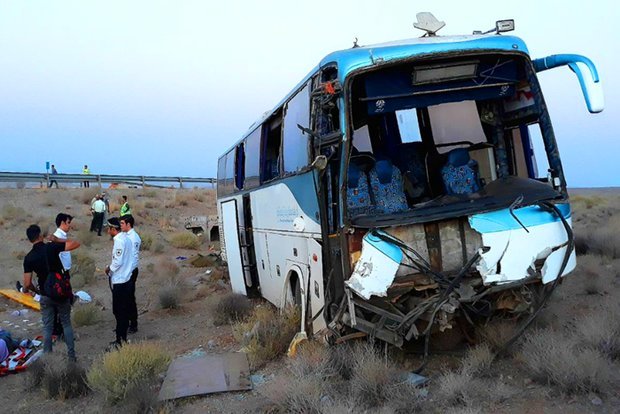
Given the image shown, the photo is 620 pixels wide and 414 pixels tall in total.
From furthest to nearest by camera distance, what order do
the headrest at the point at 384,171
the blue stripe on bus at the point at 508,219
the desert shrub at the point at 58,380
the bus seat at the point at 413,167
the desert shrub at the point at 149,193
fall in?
the desert shrub at the point at 149,193, the bus seat at the point at 413,167, the desert shrub at the point at 58,380, the headrest at the point at 384,171, the blue stripe on bus at the point at 508,219

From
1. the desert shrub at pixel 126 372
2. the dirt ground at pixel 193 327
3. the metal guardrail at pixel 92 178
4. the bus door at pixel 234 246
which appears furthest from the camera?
the metal guardrail at pixel 92 178

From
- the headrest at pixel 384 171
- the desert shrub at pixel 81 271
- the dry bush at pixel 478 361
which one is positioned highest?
the headrest at pixel 384 171

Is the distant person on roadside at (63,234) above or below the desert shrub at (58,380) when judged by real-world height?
above

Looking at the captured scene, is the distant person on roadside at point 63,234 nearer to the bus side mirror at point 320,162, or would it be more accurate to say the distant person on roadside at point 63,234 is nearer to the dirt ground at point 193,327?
the dirt ground at point 193,327

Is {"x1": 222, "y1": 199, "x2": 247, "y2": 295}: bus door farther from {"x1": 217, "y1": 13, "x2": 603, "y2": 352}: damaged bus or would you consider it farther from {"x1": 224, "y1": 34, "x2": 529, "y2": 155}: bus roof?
{"x1": 224, "y1": 34, "x2": 529, "y2": 155}: bus roof

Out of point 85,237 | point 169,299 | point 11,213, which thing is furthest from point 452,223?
point 11,213

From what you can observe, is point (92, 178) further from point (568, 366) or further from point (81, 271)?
point (568, 366)

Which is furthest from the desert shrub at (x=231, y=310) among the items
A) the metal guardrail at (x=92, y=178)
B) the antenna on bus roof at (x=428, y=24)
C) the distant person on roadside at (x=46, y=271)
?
the metal guardrail at (x=92, y=178)

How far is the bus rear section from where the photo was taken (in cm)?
583

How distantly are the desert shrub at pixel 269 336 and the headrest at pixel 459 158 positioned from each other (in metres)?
3.12

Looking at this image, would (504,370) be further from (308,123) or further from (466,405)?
(308,123)

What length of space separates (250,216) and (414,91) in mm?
5928

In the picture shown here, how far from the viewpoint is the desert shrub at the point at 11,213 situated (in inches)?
1108

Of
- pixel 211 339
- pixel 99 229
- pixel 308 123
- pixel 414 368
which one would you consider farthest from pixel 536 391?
pixel 99 229
